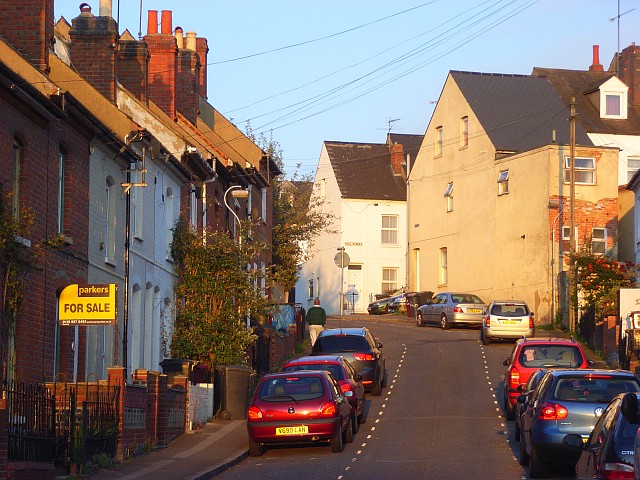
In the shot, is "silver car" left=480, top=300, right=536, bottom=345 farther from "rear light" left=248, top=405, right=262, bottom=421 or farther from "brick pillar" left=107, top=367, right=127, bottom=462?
"brick pillar" left=107, top=367, right=127, bottom=462

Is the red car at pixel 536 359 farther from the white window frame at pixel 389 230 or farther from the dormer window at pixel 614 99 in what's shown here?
the white window frame at pixel 389 230

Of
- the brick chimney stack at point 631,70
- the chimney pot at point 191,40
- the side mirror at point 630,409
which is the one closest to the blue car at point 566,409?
the side mirror at point 630,409

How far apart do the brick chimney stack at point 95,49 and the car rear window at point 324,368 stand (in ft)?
26.8

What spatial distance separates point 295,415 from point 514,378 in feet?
19.6

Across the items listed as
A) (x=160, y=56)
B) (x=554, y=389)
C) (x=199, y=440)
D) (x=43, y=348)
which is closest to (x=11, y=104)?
(x=43, y=348)

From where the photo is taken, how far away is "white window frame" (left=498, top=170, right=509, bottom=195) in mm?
52875

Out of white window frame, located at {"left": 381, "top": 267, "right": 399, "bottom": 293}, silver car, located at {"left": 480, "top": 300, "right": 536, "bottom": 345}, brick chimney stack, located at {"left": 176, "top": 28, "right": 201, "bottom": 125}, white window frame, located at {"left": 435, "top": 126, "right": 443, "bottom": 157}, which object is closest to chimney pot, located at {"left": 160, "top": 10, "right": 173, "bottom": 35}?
brick chimney stack, located at {"left": 176, "top": 28, "right": 201, "bottom": 125}

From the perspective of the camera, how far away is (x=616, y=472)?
34.3 feet

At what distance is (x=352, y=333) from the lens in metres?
30.0

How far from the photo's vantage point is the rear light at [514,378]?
80.3ft

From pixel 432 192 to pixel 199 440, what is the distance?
39.3 m

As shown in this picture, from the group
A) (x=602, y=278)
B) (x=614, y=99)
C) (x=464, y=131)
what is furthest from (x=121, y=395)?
(x=614, y=99)

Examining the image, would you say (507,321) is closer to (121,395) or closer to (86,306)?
(121,395)

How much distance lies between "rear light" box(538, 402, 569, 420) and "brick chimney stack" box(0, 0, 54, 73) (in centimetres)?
1145
